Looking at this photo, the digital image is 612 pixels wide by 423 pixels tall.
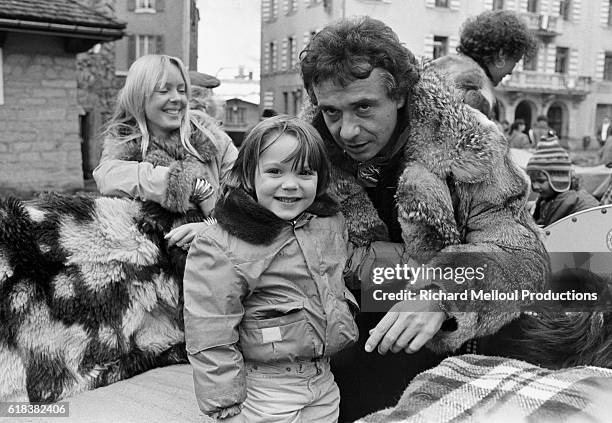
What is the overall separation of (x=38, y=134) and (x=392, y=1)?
22.6 metres

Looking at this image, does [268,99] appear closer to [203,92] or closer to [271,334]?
[203,92]

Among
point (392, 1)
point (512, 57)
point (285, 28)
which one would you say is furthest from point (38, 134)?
point (285, 28)

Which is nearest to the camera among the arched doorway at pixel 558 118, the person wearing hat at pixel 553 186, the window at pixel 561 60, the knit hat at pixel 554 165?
the person wearing hat at pixel 553 186

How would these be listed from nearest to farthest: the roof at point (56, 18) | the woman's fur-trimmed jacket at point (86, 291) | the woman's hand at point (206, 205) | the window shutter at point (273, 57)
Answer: the woman's fur-trimmed jacket at point (86, 291) → the woman's hand at point (206, 205) → the roof at point (56, 18) → the window shutter at point (273, 57)

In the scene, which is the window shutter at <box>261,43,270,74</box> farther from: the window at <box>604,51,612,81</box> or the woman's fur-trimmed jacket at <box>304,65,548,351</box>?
the woman's fur-trimmed jacket at <box>304,65,548,351</box>

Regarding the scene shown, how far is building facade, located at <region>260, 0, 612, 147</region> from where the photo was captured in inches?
1193

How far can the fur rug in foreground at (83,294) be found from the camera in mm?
2217

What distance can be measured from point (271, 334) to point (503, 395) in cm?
82

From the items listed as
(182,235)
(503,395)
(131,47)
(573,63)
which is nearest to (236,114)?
(131,47)

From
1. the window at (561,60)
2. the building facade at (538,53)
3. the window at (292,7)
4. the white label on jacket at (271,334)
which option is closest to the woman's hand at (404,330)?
the white label on jacket at (271,334)

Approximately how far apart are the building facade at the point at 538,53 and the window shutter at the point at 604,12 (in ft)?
0.18

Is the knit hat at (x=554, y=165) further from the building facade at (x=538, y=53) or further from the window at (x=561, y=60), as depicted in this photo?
the window at (x=561, y=60)

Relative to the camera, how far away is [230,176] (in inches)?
77.4

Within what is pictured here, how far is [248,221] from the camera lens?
1.83 metres
